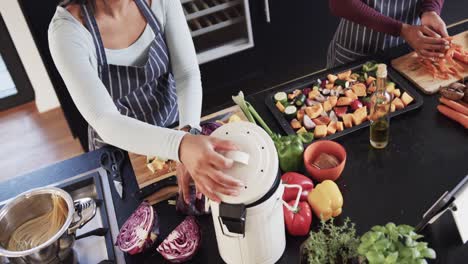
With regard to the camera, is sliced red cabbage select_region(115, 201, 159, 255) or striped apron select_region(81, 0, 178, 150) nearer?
sliced red cabbage select_region(115, 201, 159, 255)

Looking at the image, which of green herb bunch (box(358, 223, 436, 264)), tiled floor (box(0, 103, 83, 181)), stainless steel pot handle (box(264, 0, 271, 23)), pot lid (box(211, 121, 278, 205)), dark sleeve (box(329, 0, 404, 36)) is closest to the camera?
green herb bunch (box(358, 223, 436, 264))

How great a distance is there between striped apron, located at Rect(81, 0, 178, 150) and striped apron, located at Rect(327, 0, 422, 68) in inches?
29.4

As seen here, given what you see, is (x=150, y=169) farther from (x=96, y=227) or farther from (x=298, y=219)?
(x=298, y=219)

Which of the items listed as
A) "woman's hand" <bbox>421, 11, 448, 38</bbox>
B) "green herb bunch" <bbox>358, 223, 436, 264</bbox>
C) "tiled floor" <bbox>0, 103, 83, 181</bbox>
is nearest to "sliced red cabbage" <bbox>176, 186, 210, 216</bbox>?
"green herb bunch" <bbox>358, 223, 436, 264</bbox>

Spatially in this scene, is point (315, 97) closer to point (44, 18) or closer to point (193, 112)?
point (193, 112)

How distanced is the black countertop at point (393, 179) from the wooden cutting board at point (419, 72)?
4cm

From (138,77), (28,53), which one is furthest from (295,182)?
(28,53)

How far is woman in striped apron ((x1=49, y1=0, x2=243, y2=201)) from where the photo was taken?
108 centimetres

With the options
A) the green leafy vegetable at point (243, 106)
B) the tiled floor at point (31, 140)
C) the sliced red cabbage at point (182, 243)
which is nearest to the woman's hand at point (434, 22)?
the green leafy vegetable at point (243, 106)

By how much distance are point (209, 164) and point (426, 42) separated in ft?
3.25

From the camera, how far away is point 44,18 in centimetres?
214

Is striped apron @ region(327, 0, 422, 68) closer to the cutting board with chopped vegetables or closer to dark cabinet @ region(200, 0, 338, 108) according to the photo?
dark cabinet @ region(200, 0, 338, 108)

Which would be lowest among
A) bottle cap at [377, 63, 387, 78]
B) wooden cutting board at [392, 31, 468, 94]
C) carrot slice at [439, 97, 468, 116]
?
carrot slice at [439, 97, 468, 116]

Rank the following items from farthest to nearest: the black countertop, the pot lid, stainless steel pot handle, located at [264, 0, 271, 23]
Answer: stainless steel pot handle, located at [264, 0, 271, 23] < the black countertop < the pot lid
